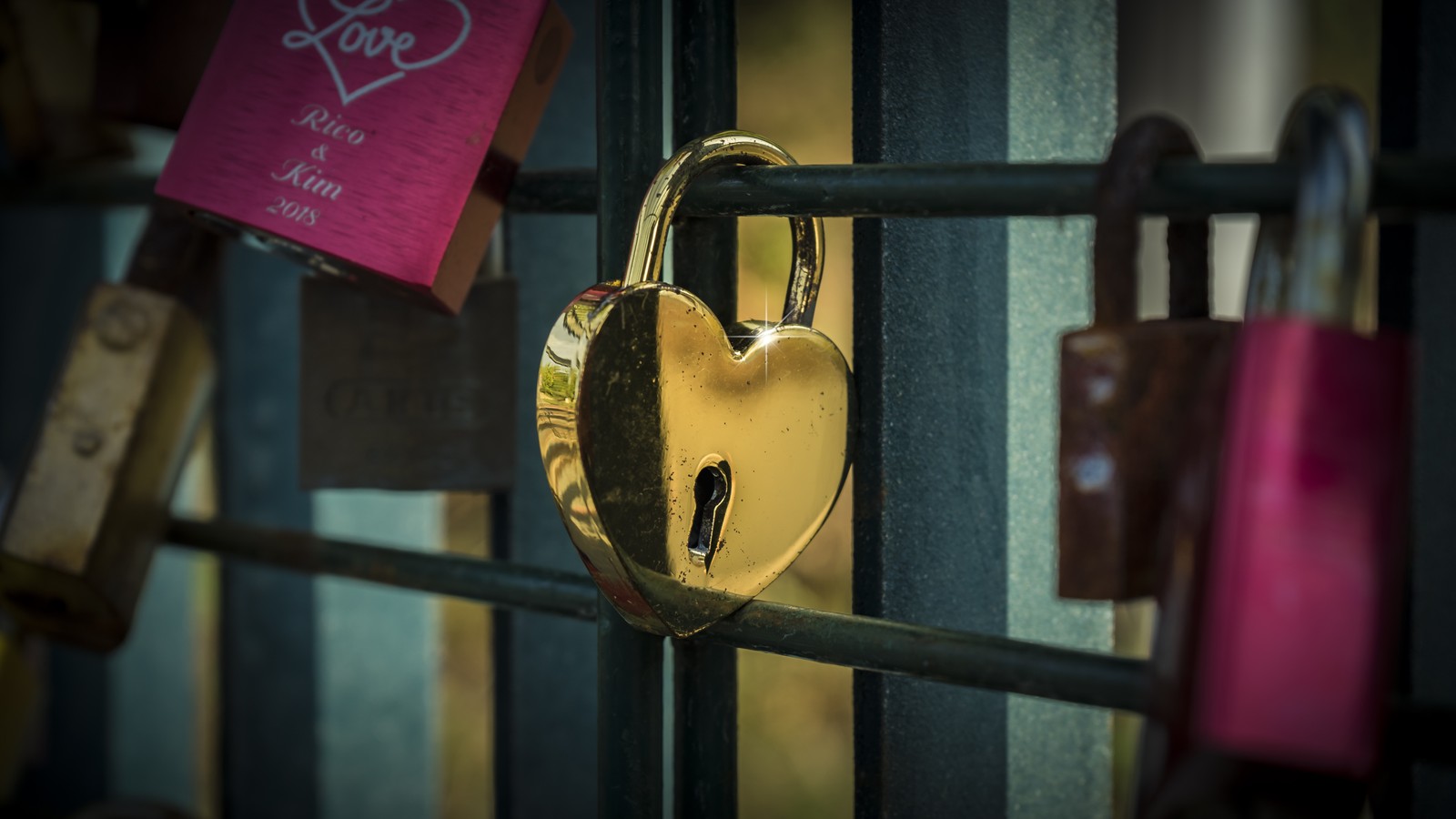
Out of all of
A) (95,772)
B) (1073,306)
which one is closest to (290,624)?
(95,772)

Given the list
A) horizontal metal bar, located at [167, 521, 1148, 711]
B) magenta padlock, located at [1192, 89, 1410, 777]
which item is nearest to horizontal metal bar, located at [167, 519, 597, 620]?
horizontal metal bar, located at [167, 521, 1148, 711]

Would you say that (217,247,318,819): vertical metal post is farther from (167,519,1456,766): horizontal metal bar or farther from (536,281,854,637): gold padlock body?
(536,281,854,637): gold padlock body

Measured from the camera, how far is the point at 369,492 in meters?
1.32

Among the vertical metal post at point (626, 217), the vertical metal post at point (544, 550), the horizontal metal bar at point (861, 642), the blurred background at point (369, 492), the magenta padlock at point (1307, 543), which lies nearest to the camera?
the magenta padlock at point (1307, 543)

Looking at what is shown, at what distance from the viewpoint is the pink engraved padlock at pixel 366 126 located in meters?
0.55

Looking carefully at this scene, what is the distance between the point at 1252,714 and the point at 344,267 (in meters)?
0.45

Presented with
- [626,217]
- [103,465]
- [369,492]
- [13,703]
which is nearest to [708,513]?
[626,217]

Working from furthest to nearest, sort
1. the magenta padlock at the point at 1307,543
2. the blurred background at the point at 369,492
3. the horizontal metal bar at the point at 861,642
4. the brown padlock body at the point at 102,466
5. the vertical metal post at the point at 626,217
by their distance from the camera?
the blurred background at the point at 369,492
the brown padlock body at the point at 102,466
the vertical metal post at the point at 626,217
the horizontal metal bar at the point at 861,642
the magenta padlock at the point at 1307,543

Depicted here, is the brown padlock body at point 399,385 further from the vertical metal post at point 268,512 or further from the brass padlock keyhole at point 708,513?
the vertical metal post at point 268,512

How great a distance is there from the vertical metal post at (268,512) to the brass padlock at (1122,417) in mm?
1100

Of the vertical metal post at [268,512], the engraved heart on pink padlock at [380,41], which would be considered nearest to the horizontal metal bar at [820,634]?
the engraved heart on pink padlock at [380,41]

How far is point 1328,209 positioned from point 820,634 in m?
0.26

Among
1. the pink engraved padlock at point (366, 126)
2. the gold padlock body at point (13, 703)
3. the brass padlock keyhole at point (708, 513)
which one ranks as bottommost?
the gold padlock body at point (13, 703)

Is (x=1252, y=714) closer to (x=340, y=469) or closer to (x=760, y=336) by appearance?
(x=760, y=336)
